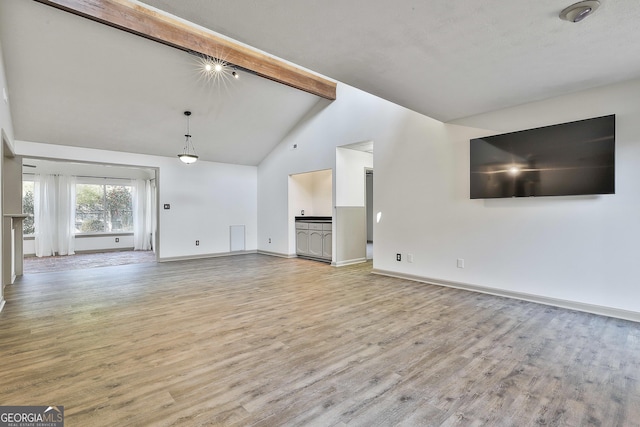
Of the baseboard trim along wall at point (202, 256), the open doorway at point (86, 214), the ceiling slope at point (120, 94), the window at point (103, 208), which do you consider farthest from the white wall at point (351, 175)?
the window at point (103, 208)

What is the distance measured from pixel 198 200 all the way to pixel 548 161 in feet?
23.1

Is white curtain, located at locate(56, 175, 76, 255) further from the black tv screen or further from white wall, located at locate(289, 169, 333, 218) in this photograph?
the black tv screen

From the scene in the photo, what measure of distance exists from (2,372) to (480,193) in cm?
513

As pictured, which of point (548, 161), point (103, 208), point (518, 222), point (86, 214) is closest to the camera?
point (548, 161)

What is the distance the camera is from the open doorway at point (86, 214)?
8133 millimetres

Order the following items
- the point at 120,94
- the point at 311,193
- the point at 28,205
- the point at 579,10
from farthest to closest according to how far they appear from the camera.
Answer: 1. the point at 28,205
2. the point at 311,193
3. the point at 120,94
4. the point at 579,10

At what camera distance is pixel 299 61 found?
8.78 ft

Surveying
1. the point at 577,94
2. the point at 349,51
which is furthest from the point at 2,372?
the point at 577,94

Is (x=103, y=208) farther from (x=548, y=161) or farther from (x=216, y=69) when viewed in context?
(x=548, y=161)

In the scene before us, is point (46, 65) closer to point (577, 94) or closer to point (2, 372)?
point (2, 372)

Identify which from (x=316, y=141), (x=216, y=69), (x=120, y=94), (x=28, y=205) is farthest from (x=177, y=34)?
(x=28, y=205)

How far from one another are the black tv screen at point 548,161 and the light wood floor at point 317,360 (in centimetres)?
142

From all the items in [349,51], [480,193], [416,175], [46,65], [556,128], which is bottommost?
[480,193]

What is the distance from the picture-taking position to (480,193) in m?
4.22
